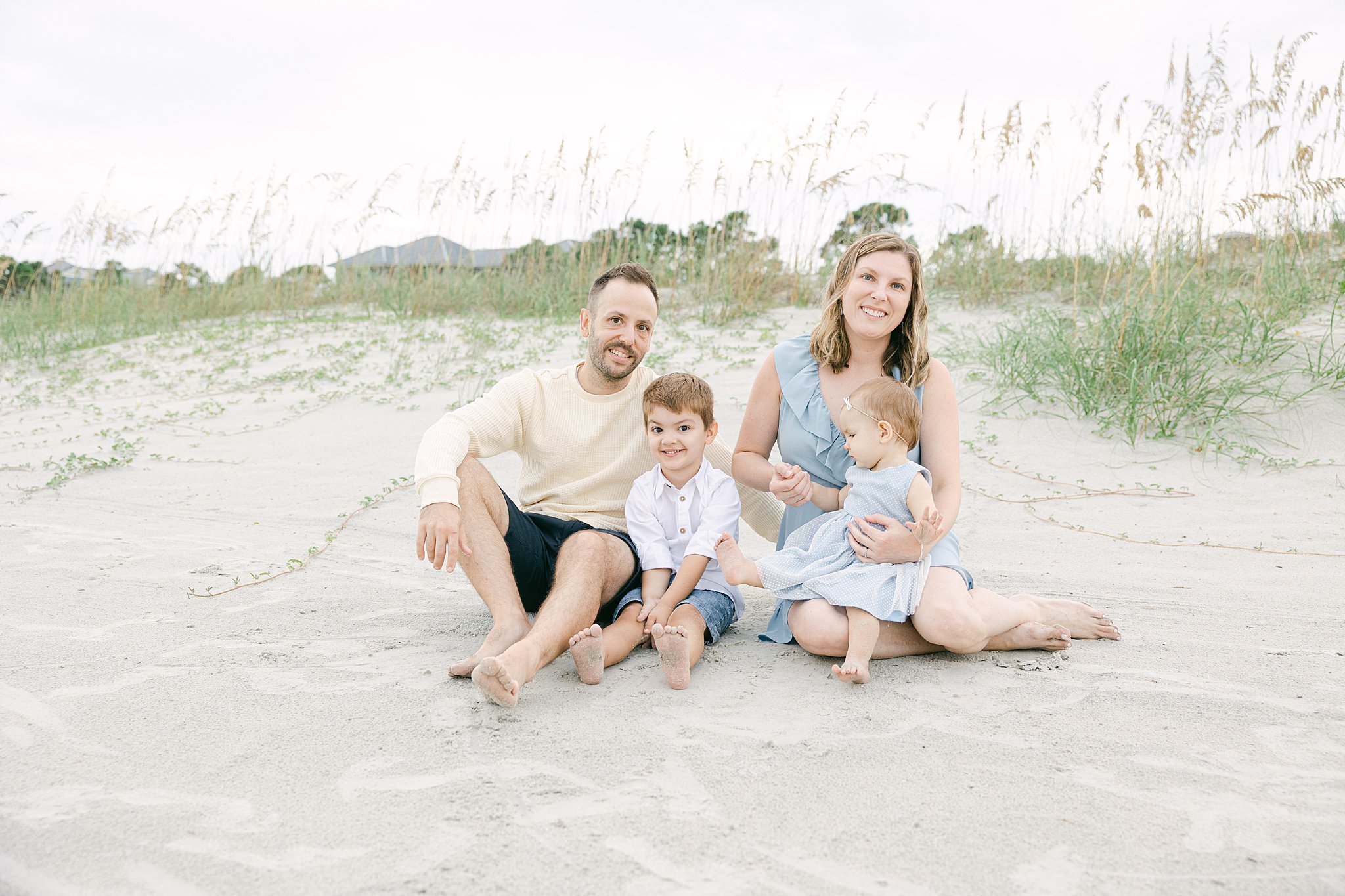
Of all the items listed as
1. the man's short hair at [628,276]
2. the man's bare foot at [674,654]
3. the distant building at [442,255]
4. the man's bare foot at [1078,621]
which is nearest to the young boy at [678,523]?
the man's bare foot at [674,654]

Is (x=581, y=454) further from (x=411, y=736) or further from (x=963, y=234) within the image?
(x=963, y=234)

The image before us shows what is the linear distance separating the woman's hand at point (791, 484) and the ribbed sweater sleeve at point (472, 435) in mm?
864

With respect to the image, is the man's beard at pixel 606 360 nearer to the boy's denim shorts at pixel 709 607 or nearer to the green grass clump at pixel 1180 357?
the boy's denim shorts at pixel 709 607

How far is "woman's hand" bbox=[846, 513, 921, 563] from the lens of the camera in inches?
98.3

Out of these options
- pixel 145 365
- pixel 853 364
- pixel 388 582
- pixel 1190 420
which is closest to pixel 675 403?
pixel 853 364

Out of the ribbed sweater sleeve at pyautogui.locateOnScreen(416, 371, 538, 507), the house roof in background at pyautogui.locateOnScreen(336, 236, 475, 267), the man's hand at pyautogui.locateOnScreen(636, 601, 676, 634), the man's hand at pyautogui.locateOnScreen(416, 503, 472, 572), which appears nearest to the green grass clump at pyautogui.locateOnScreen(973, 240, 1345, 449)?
the man's hand at pyautogui.locateOnScreen(636, 601, 676, 634)

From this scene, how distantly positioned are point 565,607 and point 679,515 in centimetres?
47

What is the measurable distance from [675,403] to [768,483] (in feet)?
1.27

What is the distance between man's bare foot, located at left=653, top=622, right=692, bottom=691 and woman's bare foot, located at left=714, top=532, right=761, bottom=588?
0.25m

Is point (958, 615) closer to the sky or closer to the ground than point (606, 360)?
closer to the ground

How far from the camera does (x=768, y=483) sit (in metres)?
2.86

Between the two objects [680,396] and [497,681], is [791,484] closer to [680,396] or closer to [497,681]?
[680,396]

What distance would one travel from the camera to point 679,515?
2811mm

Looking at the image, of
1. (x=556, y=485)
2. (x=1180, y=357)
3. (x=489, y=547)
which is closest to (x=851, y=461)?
(x=556, y=485)
